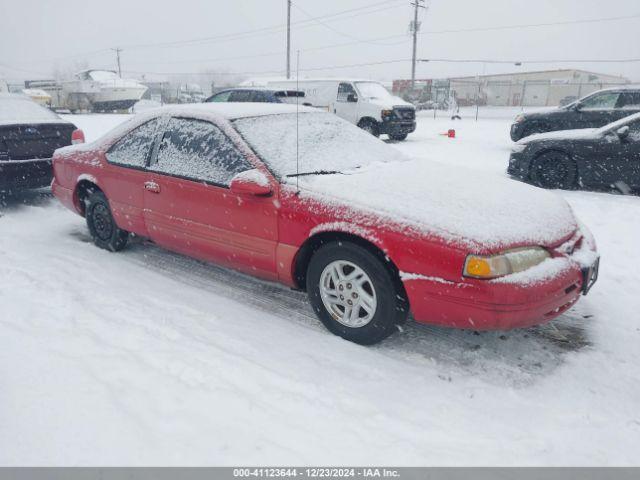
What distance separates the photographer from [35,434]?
91.0 inches

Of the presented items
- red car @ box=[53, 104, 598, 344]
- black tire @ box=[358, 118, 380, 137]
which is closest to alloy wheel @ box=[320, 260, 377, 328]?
red car @ box=[53, 104, 598, 344]

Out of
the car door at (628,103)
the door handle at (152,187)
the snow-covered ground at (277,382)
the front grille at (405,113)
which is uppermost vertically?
the car door at (628,103)

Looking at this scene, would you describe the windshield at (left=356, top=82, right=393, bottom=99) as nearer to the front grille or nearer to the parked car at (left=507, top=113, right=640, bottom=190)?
the front grille

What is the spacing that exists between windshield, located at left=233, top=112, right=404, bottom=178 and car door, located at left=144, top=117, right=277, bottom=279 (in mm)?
204

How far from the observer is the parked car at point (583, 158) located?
6.88m

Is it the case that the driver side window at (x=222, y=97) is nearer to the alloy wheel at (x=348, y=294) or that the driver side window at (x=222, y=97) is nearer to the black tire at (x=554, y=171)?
the black tire at (x=554, y=171)

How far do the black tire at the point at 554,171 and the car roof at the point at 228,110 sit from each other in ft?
15.2

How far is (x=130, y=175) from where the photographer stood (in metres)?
4.31

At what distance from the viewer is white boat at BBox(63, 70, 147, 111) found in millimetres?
27438

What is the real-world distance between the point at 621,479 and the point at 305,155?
2695mm

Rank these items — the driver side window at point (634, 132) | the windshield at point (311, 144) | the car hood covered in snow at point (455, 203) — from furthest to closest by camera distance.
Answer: the driver side window at point (634, 132) → the windshield at point (311, 144) → the car hood covered in snow at point (455, 203)

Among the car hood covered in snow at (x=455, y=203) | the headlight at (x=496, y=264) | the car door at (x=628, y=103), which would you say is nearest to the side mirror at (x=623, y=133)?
the car hood covered in snow at (x=455, y=203)

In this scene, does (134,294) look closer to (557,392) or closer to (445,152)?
(557,392)

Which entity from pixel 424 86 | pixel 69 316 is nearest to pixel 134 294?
pixel 69 316
